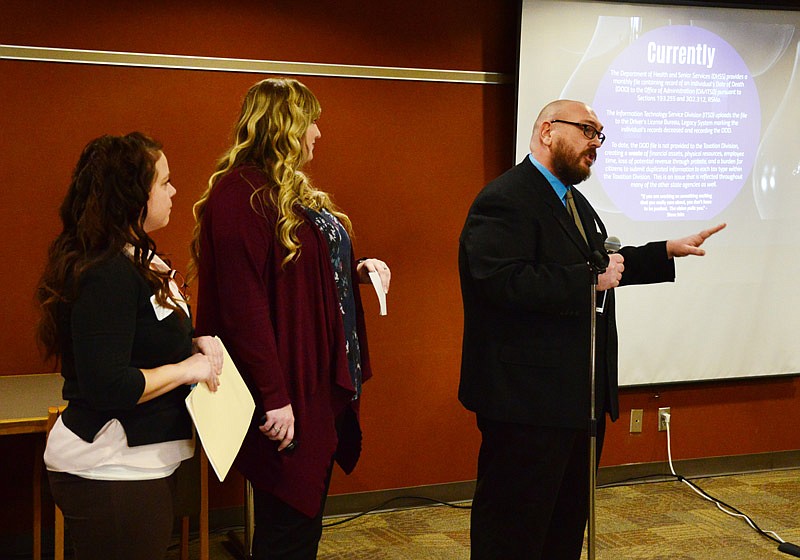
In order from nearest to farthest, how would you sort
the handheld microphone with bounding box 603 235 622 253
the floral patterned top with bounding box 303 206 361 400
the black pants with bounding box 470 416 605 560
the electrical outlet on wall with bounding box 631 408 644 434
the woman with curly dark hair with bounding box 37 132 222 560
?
1. the woman with curly dark hair with bounding box 37 132 222 560
2. the floral patterned top with bounding box 303 206 361 400
3. the handheld microphone with bounding box 603 235 622 253
4. the black pants with bounding box 470 416 605 560
5. the electrical outlet on wall with bounding box 631 408 644 434

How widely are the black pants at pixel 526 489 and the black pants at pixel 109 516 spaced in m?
1.17

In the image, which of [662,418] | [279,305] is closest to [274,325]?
[279,305]

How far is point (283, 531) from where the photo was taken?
2.08 metres

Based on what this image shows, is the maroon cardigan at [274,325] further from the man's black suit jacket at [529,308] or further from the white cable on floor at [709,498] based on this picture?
the white cable on floor at [709,498]

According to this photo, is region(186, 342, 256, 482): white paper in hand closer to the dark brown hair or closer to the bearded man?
the dark brown hair

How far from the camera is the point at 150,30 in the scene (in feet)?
11.4

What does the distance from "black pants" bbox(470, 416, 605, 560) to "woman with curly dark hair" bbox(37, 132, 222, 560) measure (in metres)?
1.13

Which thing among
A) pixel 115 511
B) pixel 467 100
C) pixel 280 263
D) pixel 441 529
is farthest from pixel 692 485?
pixel 115 511

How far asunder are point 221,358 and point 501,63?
2.55 metres

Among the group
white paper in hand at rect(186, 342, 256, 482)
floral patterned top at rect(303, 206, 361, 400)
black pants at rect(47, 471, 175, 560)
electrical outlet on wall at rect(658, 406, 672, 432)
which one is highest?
floral patterned top at rect(303, 206, 361, 400)

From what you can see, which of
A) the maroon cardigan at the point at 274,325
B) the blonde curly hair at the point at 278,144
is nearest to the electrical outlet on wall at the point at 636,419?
the maroon cardigan at the point at 274,325

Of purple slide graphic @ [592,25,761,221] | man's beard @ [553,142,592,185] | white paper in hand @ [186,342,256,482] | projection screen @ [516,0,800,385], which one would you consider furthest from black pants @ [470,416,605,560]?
purple slide graphic @ [592,25,761,221]

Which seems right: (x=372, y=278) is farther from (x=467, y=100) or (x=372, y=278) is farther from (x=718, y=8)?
(x=718, y=8)

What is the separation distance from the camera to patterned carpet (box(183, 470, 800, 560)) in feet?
11.4
